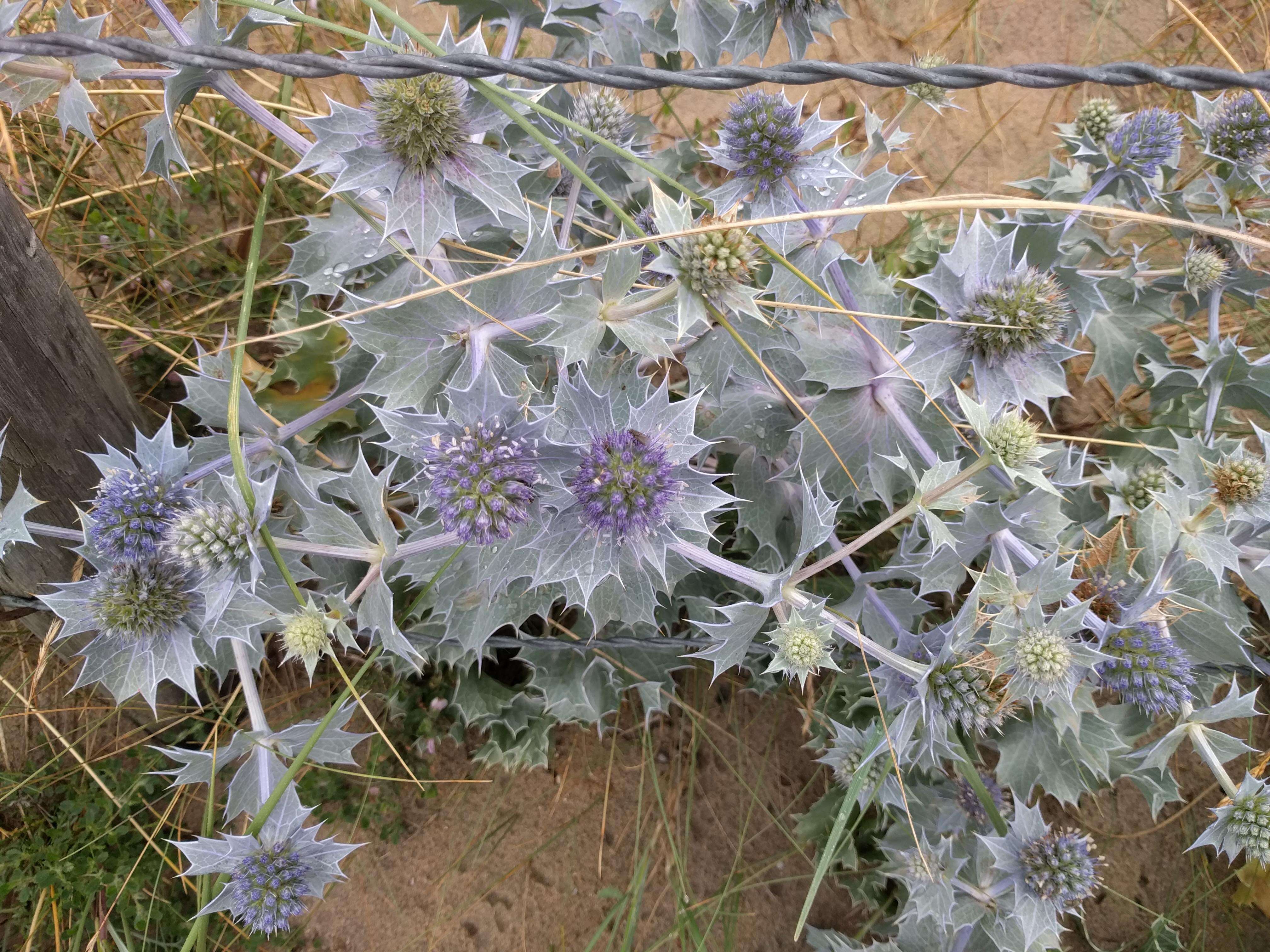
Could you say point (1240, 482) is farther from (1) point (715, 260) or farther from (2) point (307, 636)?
(2) point (307, 636)

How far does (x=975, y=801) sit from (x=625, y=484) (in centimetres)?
148

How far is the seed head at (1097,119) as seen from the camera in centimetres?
225

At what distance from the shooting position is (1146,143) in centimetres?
198

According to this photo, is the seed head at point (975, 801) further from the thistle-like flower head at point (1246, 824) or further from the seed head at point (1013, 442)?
the seed head at point (1013, 442)

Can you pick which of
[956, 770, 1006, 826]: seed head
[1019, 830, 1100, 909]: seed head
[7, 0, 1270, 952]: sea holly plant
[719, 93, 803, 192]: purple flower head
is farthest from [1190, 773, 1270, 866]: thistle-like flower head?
[719, 93, 803, 192]: purple flower head

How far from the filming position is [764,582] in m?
1.63

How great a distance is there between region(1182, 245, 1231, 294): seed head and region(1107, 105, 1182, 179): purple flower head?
275 mm

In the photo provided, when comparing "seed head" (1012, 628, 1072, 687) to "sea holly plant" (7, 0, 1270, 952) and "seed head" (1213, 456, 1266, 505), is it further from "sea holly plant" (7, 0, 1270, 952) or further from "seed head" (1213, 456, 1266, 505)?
"seed head" (1213, 456, 1266, 505)

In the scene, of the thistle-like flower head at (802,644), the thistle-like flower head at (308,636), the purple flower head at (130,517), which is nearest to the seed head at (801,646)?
the thistle-like flower head at (802,644)

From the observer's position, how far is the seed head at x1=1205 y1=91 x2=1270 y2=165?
198 centimetres

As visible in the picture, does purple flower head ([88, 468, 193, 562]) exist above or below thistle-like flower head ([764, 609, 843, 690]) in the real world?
above

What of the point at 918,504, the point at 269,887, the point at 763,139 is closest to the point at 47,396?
the point at 269,887

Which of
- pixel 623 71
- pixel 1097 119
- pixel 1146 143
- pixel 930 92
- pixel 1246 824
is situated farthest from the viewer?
pixel 1097 119

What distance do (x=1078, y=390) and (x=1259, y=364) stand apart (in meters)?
1.01
